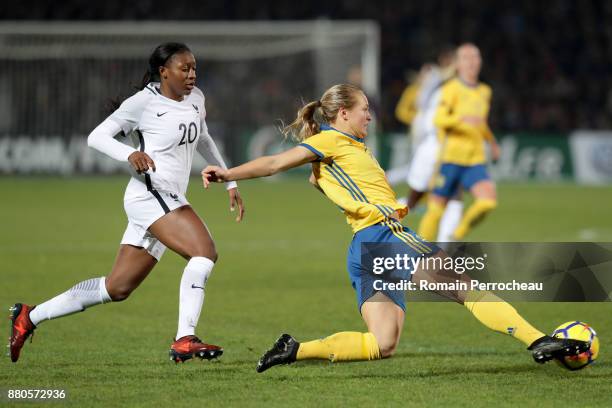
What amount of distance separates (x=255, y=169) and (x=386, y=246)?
2.79ft

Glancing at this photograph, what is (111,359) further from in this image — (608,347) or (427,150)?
(427,150)

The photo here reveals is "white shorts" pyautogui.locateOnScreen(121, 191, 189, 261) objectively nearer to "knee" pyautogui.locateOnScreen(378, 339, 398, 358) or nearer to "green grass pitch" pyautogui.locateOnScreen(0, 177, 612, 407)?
"green grass pitch" pyautogui.locateOnScreen(0, 177, 612, 407)

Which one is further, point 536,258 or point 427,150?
point 427,150

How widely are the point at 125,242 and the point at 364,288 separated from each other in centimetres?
153

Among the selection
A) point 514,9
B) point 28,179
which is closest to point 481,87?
point 28,179

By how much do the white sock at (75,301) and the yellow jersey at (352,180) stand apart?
154 cm

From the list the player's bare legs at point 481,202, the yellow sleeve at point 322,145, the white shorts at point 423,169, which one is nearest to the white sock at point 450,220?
the player's bare legs at point 481,202

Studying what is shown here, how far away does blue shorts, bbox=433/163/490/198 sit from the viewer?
37.1 ft

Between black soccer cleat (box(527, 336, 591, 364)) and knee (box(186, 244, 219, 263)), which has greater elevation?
knee (box(186, 244, 219, 263))

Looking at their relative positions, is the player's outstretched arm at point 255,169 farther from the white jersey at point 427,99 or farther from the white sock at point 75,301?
the white jersey at point 427,99

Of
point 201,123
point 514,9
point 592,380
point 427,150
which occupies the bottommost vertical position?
point 592,380

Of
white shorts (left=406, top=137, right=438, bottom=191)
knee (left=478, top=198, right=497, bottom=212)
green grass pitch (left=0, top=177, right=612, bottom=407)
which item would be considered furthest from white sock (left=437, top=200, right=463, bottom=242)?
green grass pitch (left=0, top=177, right=612, bottom=407)

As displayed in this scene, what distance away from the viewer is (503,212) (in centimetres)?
1817

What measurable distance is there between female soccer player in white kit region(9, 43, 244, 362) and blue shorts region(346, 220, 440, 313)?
35.6 inches
